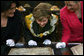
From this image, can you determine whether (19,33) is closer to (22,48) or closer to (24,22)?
(24,22)

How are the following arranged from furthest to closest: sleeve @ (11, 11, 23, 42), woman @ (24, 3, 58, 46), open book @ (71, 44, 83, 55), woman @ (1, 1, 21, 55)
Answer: sleeve @ (11, 11, 23, 42) → woman @ (24, 3, 58, 46) → woman @ (1, 1, 21, 55) → open book @ (71, 44, 83, 55)

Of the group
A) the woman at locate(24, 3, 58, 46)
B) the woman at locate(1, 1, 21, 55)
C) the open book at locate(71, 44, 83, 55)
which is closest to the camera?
the open book at locate(71, 44, 83, 55)

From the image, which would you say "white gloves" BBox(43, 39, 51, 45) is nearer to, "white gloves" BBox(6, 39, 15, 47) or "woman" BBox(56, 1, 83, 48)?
"woman" BBox(56, 1, 83, 48)

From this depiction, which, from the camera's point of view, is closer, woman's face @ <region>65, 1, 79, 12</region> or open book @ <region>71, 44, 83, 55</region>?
open book @ <region>71, 44, 83, 55</region>

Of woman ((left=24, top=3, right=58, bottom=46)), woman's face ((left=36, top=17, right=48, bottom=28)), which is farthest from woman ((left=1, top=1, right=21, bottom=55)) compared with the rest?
woman's face ((left=36, top=17, right=48, bottom=28))

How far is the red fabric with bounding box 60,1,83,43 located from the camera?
1684mm

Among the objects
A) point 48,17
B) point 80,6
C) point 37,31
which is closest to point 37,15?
point 48,17

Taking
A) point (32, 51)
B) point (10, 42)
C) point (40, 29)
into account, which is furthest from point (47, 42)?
point (10, 42)

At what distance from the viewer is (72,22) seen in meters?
1.69

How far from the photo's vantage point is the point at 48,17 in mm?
1612

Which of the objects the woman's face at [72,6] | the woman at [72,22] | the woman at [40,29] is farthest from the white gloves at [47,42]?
the woman's face at [72,6]

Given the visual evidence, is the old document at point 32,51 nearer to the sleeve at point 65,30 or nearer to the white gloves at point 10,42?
the white gloves at point 10,42

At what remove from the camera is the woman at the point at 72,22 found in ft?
5.21

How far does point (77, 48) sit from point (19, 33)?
0.72m
